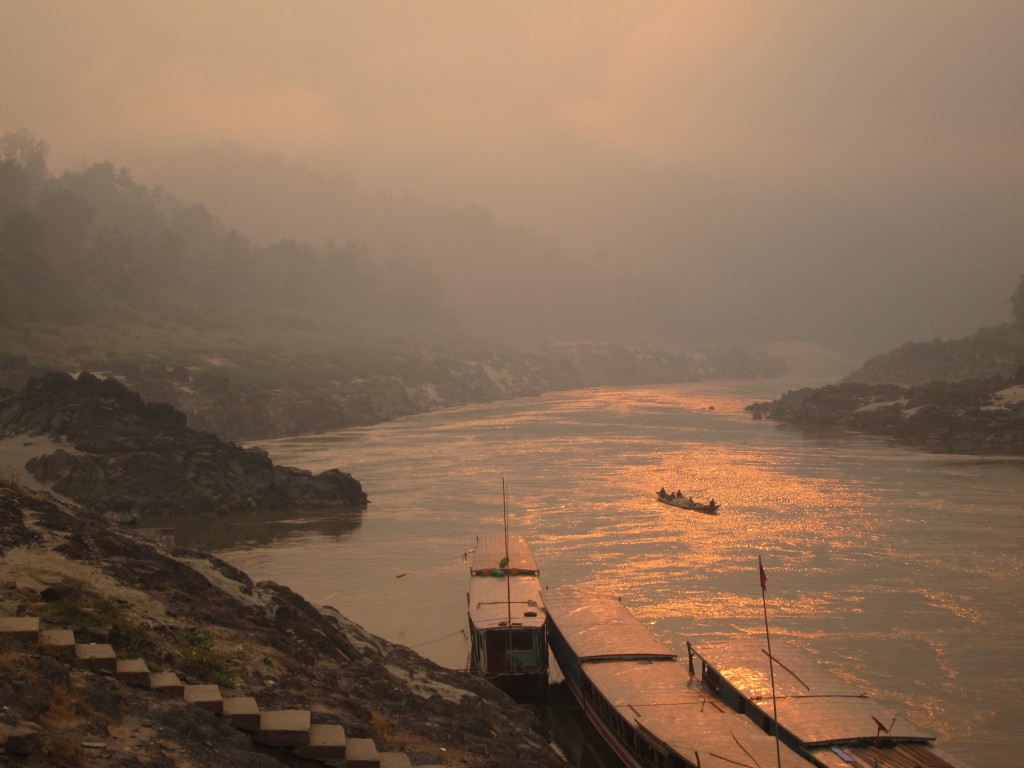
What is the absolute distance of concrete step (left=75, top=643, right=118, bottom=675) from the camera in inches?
618

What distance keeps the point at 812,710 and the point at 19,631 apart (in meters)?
15.9

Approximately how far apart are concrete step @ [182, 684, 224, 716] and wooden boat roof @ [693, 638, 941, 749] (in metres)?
11.7

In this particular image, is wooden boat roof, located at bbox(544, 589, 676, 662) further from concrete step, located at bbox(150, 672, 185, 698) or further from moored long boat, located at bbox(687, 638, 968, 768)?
concrete step, located at bbox(150, 672, 185, 698)

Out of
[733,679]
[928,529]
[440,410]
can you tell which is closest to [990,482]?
[928,529]

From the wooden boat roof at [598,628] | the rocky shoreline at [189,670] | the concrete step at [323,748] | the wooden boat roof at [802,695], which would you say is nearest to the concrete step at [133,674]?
the rocky shoreline at [189,670]

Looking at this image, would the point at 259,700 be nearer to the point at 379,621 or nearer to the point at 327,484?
the point at 379,621

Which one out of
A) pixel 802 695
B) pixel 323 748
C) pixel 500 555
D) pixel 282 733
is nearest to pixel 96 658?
pixel 282 733

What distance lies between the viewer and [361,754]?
15086 mm

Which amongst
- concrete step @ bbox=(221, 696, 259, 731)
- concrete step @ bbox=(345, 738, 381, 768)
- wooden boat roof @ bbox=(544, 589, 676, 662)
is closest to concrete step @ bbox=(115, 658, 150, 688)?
concrete step @ bbox=(221, 696, 259, 731)

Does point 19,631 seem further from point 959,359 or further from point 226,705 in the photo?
point 959,359

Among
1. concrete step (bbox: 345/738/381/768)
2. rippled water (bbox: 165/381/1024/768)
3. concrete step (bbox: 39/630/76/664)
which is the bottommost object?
rippled water (bbox: 165/381/1024/768)

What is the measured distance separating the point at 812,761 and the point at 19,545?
56.8 feet

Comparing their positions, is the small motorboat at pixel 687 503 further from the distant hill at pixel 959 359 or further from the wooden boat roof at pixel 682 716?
the distant hill at pixel 959 359

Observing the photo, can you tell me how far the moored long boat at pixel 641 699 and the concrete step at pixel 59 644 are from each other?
11342mm
